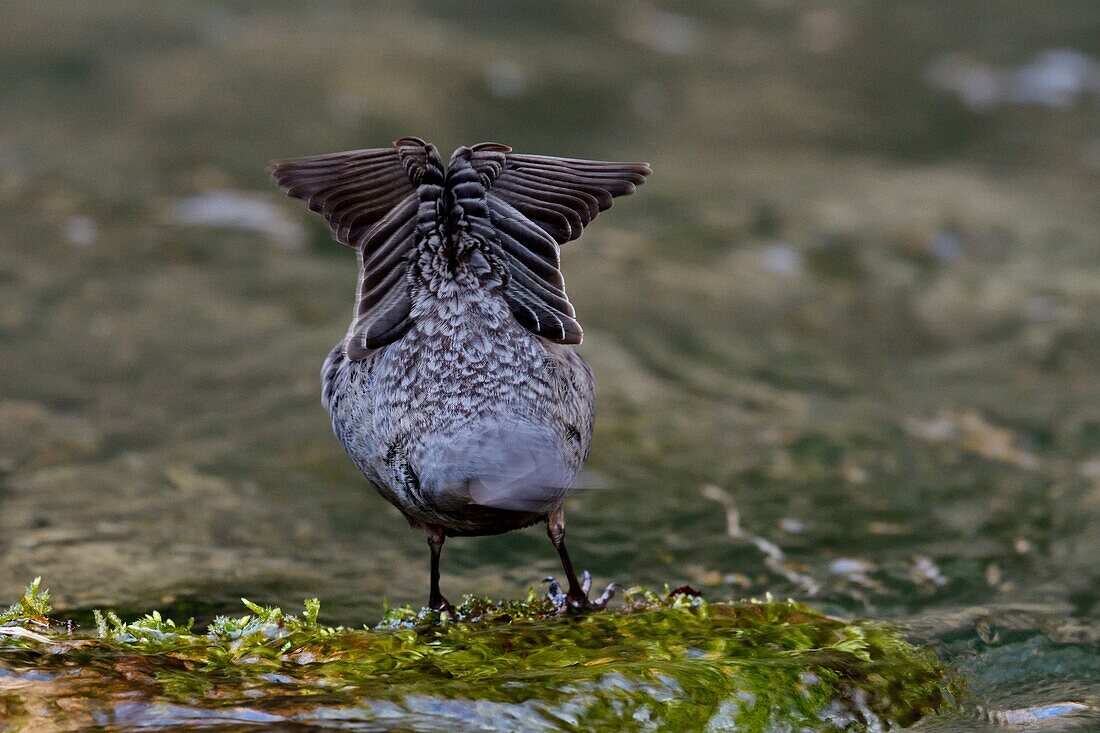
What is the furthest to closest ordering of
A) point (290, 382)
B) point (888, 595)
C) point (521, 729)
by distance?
point (290, 382) → point (888, 595) → point (521, 729)

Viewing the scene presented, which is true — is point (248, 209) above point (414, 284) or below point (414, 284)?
above

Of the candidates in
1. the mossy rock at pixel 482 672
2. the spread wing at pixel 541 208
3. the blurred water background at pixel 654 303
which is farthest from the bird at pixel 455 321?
the blurred water background at pixel 654 303

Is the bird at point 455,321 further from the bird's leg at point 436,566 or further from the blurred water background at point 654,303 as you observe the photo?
the blurred water background at point 654,303

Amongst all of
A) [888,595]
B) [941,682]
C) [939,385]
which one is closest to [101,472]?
[888,595]

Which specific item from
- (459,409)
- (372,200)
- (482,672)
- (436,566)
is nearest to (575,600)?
Answer: (436,566)

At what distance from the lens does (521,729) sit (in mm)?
3447

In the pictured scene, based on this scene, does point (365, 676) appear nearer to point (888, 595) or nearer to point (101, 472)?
point (888, 595)

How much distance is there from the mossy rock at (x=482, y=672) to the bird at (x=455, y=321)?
1.39 feet

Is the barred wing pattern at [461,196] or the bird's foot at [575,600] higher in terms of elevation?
the barred wing pattern at [461,196]

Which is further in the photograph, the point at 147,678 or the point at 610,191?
the point at 610,191

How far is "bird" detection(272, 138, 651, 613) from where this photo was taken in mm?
3938

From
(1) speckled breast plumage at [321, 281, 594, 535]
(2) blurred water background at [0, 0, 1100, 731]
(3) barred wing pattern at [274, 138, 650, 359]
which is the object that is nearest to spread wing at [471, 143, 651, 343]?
(3) barred wing pattern at [274, 138, 650, 359]

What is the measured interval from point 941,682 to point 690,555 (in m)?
2.47

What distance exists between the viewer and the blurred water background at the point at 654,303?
6449 millimetres
